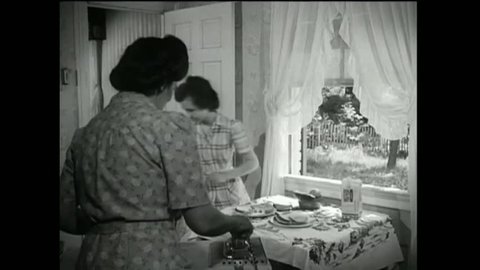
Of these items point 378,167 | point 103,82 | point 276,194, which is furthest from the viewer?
point 276,194

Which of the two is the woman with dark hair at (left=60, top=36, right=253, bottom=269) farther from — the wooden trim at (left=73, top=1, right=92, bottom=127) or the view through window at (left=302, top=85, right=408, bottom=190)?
the view through window at (left=302, top=85, right=408, bottom=190)

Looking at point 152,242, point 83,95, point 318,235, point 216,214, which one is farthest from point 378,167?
point 83,95

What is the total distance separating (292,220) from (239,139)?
1.13ft

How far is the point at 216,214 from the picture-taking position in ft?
3.21

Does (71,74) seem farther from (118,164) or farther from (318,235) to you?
(318,235)

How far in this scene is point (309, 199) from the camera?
148cm

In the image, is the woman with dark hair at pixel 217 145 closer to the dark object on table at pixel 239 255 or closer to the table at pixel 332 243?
the table at pixel 332 243

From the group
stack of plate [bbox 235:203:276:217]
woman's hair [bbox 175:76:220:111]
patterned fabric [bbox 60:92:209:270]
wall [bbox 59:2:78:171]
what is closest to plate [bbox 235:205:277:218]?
stack of plate [bbox 235:203:276:217]

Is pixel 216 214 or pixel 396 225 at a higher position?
pixel 216 214

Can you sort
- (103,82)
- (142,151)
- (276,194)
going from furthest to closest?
(276,194)
(103,82)
(142,151)

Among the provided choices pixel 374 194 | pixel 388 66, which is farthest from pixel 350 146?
pixel 388 66

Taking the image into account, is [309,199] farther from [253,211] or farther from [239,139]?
[239,139]
